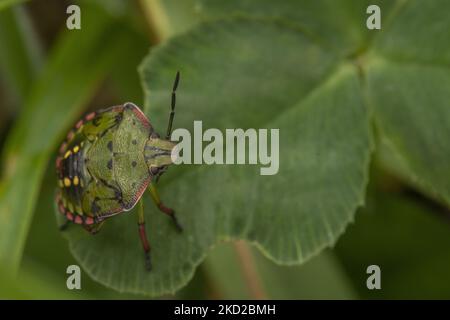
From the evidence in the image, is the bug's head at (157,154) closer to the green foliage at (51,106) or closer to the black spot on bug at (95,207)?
the black spot on bug at (95,207)

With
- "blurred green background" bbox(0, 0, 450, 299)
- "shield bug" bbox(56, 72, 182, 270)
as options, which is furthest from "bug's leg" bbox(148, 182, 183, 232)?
"blurred green background" bbox(0, 0, 450, 299)

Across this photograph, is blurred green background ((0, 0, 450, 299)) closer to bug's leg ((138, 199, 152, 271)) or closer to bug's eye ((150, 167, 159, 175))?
bug's leg ((138, 199, 152, 271))

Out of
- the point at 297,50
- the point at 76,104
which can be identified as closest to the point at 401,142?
the point at 297,50

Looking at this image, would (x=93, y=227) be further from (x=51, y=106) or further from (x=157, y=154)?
(x=51, y=106)

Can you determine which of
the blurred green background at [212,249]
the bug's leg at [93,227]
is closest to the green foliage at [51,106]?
the blurred green background at [212,249]
